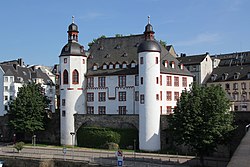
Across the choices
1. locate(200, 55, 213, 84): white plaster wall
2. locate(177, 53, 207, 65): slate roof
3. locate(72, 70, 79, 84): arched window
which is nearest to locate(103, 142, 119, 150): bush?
locate(72, 70, 79, 84): arched window

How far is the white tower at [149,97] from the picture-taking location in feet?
181

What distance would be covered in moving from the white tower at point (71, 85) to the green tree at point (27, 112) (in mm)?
4114

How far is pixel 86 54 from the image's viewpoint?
67.8 meters

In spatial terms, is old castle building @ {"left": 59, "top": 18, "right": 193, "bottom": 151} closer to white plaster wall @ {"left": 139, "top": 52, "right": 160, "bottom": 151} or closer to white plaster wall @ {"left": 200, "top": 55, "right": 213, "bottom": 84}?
white plaster wall @ {"left": 139, "top": 52, "right": 160, "bottom": 151}

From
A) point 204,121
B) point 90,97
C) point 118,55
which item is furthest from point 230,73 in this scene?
point 204,121

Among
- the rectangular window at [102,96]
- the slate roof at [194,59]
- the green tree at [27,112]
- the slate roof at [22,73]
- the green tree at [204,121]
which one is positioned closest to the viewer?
the green tree at [204,121]

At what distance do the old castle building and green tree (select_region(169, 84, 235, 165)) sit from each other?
43.7 ft

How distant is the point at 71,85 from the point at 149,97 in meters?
15.5

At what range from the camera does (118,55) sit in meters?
65.3

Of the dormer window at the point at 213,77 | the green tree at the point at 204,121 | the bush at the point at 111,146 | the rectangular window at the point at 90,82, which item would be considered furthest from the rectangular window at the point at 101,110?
the dormer window at the point at 213,77

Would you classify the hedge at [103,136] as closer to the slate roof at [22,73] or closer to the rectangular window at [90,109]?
the rectangular window at [90,109]

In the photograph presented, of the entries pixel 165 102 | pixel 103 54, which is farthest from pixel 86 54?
pixel 165 102

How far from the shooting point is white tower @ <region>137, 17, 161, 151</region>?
Result: 55031 millimetres

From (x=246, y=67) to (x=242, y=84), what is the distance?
4.59 metres
